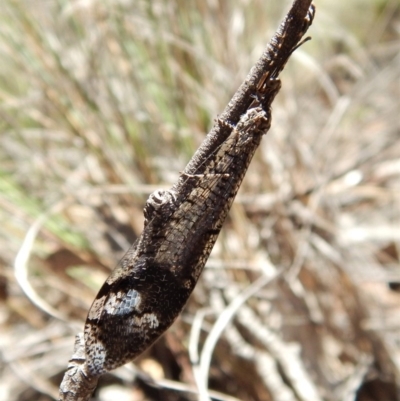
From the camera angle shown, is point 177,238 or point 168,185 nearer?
point 177,238

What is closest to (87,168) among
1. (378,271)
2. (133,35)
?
(133,35)

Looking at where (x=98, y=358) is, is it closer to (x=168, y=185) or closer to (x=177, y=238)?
(x=177, y=238)

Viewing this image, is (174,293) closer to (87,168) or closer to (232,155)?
(232,155)

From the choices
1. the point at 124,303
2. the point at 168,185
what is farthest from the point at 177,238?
the point at 168,185

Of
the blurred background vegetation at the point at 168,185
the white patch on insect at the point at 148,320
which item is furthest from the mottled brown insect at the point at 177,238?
the blurred background vegetation at the point at 168,185

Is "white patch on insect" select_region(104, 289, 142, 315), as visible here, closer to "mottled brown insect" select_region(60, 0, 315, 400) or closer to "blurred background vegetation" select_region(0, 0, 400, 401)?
"mottled brown insect" select_region(60, 0, 315, 400)

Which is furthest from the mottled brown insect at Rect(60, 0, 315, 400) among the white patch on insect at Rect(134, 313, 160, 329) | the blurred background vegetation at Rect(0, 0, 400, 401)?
the blurred background vegetation at Rect(0, 0, 400, 401)
